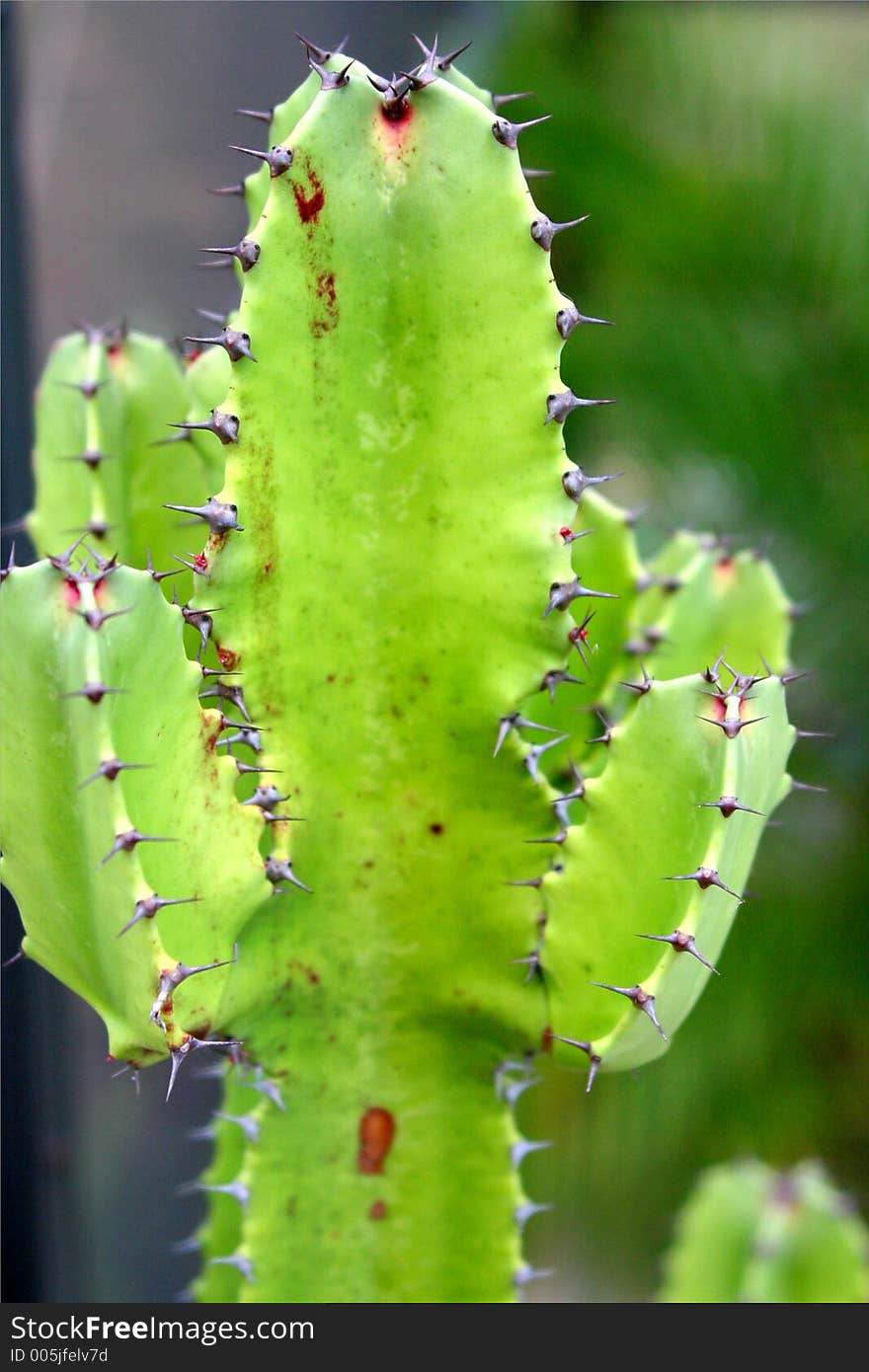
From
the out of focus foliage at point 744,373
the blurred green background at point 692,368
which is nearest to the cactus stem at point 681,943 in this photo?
the blurred green background at point 692,368

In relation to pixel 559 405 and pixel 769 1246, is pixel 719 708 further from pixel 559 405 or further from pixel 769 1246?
pixel 769 1246

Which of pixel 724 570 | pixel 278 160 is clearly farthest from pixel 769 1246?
pixel 278 160

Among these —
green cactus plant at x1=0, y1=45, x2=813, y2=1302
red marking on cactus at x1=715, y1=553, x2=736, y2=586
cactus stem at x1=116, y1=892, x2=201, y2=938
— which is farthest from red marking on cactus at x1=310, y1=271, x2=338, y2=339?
red marking on cactus at x1=715, y1=553, x2=736, y2=586

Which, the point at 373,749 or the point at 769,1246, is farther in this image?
the point at 769,1246

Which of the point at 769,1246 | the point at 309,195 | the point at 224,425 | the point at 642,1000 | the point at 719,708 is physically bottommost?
the point at 769,1246

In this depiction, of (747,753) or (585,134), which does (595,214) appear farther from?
(747,753)

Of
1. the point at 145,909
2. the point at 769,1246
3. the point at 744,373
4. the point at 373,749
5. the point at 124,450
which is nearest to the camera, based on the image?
the point at 145,909
